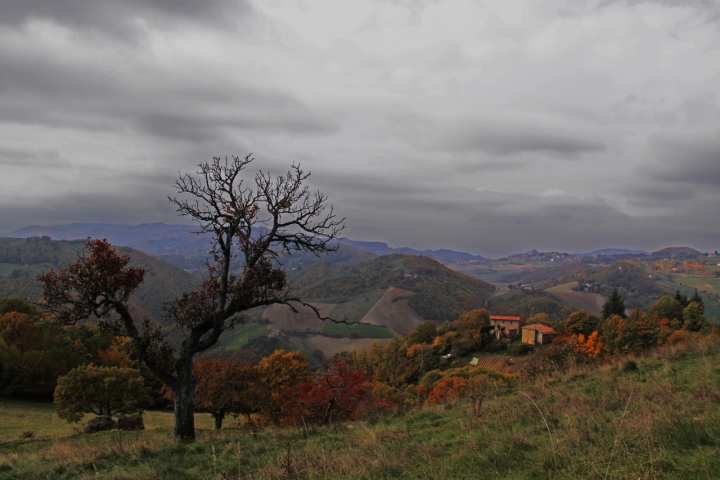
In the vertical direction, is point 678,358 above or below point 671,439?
below

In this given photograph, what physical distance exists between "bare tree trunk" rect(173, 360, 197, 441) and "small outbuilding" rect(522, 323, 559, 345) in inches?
3290

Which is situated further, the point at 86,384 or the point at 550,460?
the point at 86,384

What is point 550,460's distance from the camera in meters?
4.43

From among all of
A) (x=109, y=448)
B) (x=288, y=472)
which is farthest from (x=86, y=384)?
(x=288, y=472)

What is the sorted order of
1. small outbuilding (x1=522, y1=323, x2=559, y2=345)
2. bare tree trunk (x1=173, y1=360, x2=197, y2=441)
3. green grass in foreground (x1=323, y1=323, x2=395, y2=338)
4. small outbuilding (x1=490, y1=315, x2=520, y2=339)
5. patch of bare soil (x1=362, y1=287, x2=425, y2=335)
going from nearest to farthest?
bare tree trunk (x1=173, y1=360, x2=197, y2=441)
small outbuilding (x1=522, y1=323, x2=559, y2=345)
small outbuilding (x1=490, y1=315, x2=520, y2=339)
green grass in foreground (x1=323, y1=323, x2=395, y2=338)
patch of bare soil (x1=362, y1=287, x2=425, y2=335)

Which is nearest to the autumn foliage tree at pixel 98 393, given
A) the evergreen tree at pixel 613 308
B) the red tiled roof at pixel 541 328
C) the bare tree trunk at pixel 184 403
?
Result: the bare tree trunk at pixel 184 403

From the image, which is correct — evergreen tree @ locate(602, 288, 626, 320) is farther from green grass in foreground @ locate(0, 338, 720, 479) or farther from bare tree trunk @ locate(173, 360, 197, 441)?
bare tree trunk @ locate(173, 360, 197, 441)

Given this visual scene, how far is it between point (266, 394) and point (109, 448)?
22.7 m

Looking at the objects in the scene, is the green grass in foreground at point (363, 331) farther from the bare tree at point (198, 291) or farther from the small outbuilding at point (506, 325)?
the bare tree at point (198, 291)

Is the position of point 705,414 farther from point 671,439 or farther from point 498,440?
point 498,440

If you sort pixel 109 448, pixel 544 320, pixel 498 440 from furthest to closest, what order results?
pixel 544 320, pixel 109 448, pixel 498 440

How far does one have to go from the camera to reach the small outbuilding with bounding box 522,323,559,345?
270 ft

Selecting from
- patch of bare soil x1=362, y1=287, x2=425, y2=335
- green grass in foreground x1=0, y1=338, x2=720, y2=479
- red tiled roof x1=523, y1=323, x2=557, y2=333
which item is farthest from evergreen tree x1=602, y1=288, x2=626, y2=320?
patch of bare soil x1=362, y1=287, x2=425, y2=335

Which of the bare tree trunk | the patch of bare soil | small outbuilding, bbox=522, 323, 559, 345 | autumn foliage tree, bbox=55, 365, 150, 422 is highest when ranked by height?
the bare tree trunk
